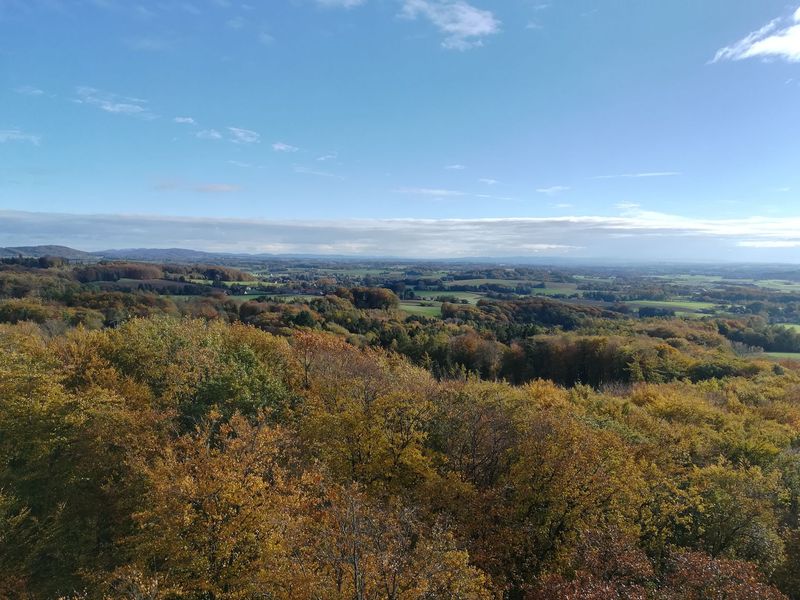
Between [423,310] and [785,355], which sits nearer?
[785,355]

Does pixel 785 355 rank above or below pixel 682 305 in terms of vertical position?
below

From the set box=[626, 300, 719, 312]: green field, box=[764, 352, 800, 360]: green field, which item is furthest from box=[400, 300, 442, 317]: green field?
box=[764, 352, 800, 360]: green field

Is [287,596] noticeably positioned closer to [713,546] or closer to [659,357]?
[713,546]

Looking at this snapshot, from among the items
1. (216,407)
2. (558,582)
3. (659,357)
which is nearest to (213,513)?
(216,407)

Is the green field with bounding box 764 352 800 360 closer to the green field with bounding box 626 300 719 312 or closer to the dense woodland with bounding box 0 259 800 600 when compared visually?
the dense woodland with bounding box 0 259 800 600

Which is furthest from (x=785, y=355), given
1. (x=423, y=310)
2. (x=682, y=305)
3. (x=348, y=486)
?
(x=348, y=486)

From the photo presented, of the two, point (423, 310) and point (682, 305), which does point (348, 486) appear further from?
point (682, 305)

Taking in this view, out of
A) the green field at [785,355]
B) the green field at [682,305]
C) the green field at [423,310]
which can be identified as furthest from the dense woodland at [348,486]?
the green field at [682,305]

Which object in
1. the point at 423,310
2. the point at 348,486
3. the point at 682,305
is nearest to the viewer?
the point at 348,486
